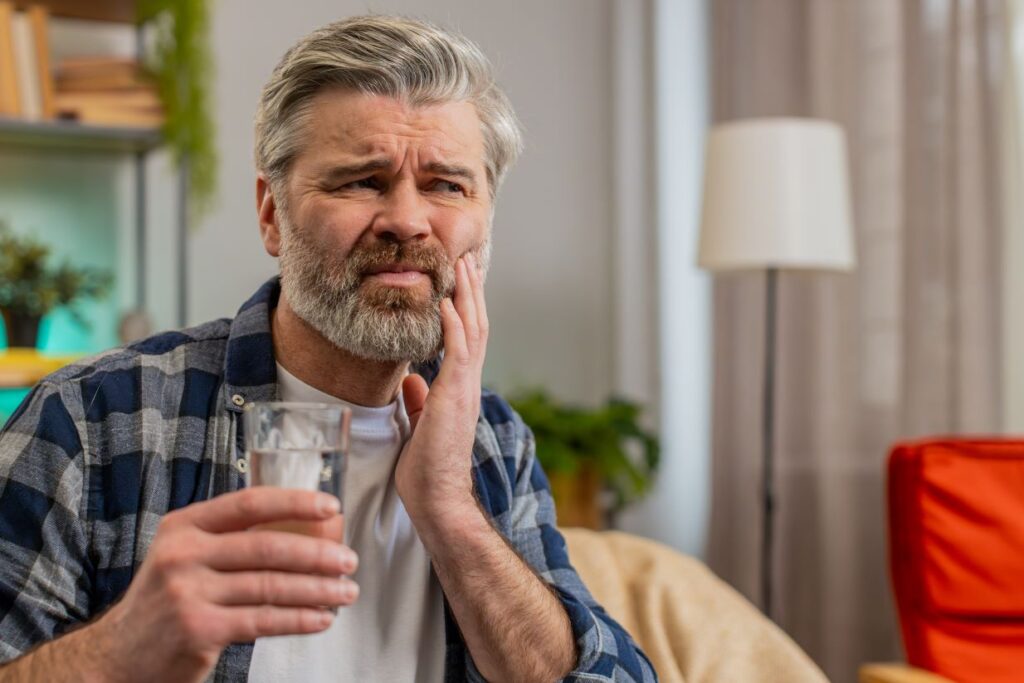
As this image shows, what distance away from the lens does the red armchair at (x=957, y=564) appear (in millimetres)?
1968

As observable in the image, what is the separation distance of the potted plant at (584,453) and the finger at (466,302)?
1.81 metres

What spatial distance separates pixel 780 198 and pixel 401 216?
5.47 feet

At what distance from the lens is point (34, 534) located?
116cm

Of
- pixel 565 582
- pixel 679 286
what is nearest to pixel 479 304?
pixel 565 582

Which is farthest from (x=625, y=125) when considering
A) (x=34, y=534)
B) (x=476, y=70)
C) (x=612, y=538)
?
(x=34, y=534)

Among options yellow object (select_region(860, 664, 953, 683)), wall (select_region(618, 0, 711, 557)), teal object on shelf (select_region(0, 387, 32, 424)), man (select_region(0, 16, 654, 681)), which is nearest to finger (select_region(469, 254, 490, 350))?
man (select_region(0, 16, 654, 681))

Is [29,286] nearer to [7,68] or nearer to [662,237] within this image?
[7,68]

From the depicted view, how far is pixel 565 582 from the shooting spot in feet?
4.73

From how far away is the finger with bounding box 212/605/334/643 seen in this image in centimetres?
81

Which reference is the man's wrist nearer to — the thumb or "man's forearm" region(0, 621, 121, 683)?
the thumb

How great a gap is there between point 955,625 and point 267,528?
151cm

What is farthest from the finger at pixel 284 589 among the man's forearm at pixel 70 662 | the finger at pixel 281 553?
the man's forearm at pixel 70 662

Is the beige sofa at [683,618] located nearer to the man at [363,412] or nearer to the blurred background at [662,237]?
the man at [363,412]

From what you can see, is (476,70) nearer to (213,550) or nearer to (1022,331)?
(213,550)
